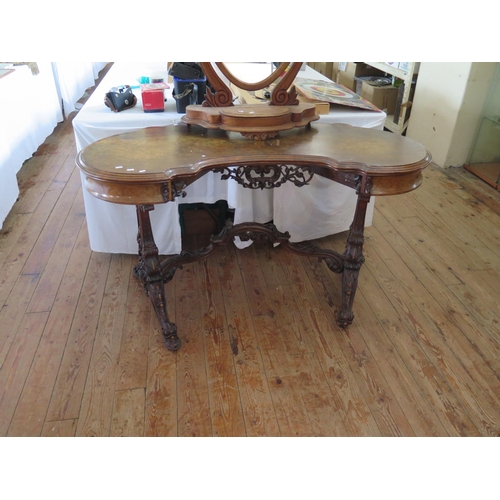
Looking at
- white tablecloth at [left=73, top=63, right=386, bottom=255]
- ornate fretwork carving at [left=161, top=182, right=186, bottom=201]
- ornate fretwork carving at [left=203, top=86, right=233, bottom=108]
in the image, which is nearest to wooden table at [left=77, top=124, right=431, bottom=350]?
ornate fretwork carving at [left=161, top=182, right=186, bottom=201]

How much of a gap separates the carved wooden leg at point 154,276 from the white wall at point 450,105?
9.03 feet

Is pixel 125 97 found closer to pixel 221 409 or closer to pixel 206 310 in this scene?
pixel 206 310

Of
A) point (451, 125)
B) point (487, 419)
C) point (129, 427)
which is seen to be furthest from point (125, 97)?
point (451, 125)

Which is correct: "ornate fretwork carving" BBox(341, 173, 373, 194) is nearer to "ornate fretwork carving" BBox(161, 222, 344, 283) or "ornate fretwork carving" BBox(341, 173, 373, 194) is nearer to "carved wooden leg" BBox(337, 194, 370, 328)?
"carved wooden leg" BBox(337, 194, 370, 328)

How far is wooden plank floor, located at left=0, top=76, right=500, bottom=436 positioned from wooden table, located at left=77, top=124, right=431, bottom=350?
0.62 ft

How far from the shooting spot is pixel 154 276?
175cm

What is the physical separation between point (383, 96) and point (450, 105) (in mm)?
849

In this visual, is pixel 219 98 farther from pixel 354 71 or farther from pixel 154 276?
pixel 354 71

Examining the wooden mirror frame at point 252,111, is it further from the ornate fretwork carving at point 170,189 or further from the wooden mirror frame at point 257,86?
the ornate fretwork carving at point 170,189

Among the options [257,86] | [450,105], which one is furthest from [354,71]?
[257,86]

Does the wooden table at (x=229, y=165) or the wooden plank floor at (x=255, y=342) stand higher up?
the wooden table at (x=229, y=165)

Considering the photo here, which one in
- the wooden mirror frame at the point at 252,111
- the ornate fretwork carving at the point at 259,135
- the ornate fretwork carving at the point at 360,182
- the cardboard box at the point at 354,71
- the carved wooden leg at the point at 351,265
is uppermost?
the wooden mirror frame at the point at 252,111

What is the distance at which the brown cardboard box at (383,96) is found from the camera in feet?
13.5

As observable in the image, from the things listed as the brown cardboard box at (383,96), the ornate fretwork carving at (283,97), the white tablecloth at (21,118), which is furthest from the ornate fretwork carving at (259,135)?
the brown cardboard box at (383,96)
